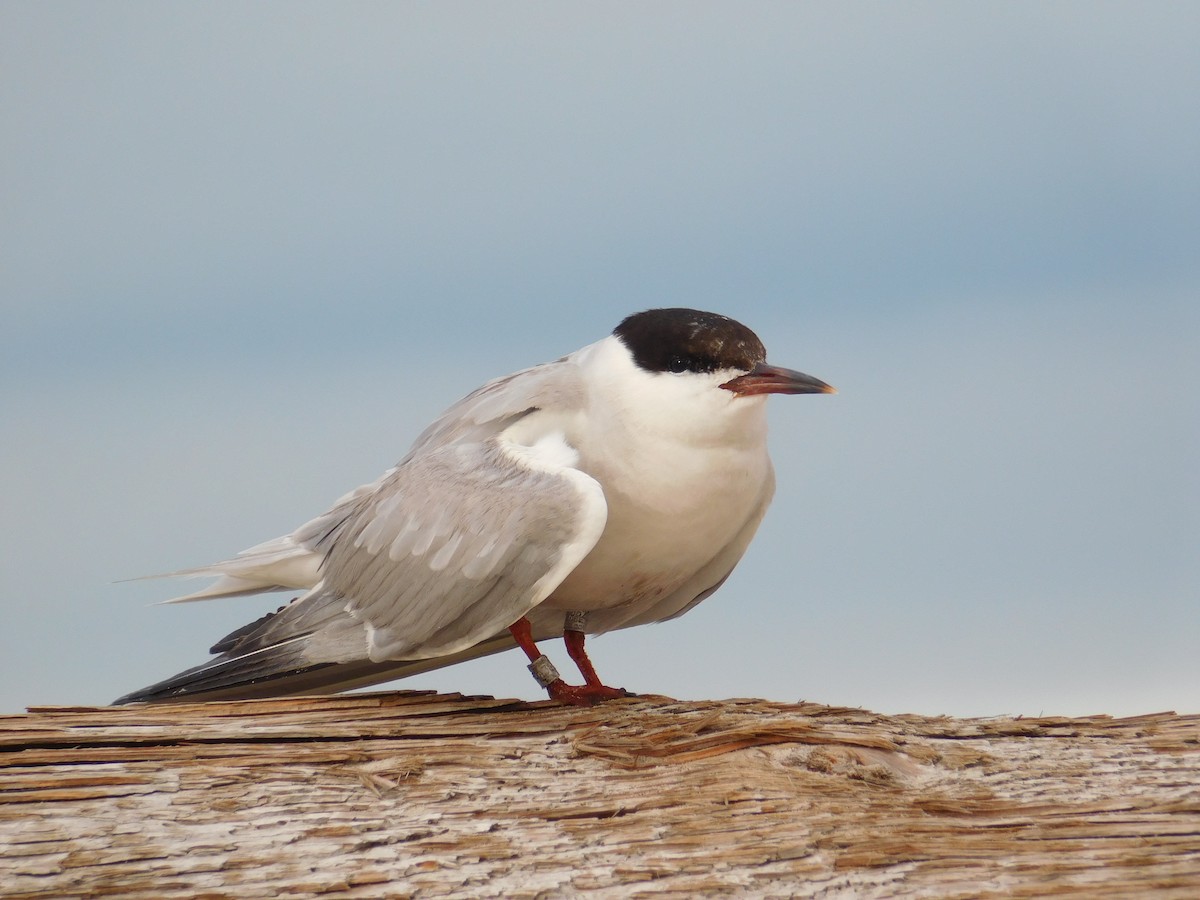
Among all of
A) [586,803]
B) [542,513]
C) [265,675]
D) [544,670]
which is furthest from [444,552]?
[586,803]

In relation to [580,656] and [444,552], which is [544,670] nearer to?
[580,656]

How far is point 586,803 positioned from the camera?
12.1 ft

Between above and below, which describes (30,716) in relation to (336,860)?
above

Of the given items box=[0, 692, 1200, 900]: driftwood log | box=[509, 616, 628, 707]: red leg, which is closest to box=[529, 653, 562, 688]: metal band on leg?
box=[509, 616, 628, 707]: red leg

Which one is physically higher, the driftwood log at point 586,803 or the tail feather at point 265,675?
the tail feather at point 265,675

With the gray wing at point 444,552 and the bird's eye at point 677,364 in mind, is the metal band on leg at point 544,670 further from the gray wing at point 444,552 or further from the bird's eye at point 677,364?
the bird's eye at point 677,364

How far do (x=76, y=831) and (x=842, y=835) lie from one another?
2.03 m

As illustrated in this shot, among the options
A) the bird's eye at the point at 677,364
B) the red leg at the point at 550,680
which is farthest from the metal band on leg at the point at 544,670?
the bird's eye at the point at 677,364

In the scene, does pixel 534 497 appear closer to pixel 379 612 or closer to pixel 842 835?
pixel 379 612

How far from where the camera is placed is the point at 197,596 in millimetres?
4922

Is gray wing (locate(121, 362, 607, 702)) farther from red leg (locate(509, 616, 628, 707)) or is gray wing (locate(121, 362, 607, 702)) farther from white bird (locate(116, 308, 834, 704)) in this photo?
red leg (locate(509, 616, 628, 707))

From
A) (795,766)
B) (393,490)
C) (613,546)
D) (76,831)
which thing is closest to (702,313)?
(613,546)

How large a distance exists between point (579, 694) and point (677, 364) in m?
1.16

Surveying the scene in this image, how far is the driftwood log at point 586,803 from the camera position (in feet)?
11.0
